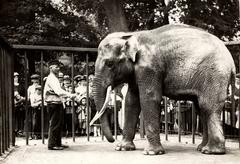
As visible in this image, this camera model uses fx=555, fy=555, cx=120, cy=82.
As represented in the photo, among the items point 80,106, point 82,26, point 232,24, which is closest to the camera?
point 80,106

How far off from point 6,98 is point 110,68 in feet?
4.50

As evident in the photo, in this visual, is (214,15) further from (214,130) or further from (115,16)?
(214,130)

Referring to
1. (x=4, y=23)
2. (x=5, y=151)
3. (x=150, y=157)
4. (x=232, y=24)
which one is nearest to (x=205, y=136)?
(x=150, y=157)

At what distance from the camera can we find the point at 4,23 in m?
19.9

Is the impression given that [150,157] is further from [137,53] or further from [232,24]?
[232,24]

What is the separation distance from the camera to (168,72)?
21.7 ft

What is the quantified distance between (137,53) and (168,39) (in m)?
0.40

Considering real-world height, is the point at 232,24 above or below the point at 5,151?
above

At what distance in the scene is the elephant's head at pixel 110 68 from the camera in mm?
6738

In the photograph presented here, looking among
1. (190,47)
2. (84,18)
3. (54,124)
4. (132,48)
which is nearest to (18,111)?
(54,124)

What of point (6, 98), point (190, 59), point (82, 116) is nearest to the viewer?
point (190, 59)

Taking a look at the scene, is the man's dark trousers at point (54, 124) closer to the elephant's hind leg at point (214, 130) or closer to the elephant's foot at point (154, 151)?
the elephant's foot at point (154, 151)

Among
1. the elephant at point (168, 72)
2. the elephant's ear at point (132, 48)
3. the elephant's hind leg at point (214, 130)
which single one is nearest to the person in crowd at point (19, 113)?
the elephant at point (168, 72)

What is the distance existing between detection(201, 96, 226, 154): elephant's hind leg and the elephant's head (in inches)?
41.4
